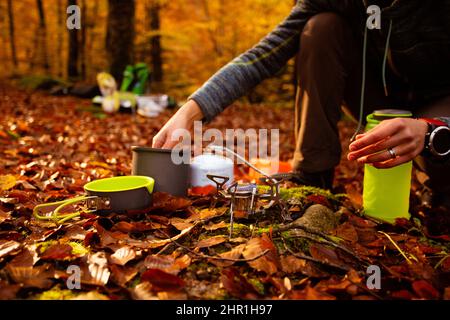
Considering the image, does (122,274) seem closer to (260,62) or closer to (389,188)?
(389,188)

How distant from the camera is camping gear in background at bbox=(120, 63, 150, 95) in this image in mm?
6352

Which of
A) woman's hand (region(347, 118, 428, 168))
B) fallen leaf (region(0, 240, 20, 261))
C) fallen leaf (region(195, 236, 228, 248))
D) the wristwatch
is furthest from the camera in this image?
the wristwatch

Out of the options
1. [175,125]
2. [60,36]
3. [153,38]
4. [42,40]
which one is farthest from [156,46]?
[175,125]

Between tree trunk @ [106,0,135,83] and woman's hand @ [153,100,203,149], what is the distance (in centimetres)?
524

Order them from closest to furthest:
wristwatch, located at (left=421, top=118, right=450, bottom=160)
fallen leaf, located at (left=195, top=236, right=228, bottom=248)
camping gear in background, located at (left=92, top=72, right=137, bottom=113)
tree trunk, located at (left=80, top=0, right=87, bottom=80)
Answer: fallen leaf, located at (left=195, top=236, right=228, bottom=248) < wristwatch, located at (left=421, top=118, right=450, bottom=160) < camping gear in background, located at (left=92, top=72, right=137, bottom=113) < tree trunk, located at (left=80, top=0, right=87, bottom=80)

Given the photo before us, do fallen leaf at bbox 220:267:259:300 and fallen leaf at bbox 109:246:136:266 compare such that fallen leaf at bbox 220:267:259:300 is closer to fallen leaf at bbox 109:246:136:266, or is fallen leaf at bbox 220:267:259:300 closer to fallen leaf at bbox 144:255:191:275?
fallen leaf at bbox 144:255:191:275

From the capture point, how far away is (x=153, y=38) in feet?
37.3

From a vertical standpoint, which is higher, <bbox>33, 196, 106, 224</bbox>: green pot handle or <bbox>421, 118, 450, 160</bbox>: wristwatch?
<bbox>421, 118, 450, 160</bbox>: wristwatch

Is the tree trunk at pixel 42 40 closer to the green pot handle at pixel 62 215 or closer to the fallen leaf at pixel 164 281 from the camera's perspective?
the green pot handle at pixel 62 215

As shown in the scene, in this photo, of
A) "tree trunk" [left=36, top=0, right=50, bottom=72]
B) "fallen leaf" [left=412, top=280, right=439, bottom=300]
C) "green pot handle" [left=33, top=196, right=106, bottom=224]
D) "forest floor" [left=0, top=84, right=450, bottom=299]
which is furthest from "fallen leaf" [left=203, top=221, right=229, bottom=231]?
"tree trunk" [left=36, top=0, right=50, bottom=72]

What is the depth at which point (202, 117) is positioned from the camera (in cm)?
192

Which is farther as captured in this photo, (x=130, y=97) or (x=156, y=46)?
(x=156, y=46)

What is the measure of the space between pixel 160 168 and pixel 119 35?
5616mm
